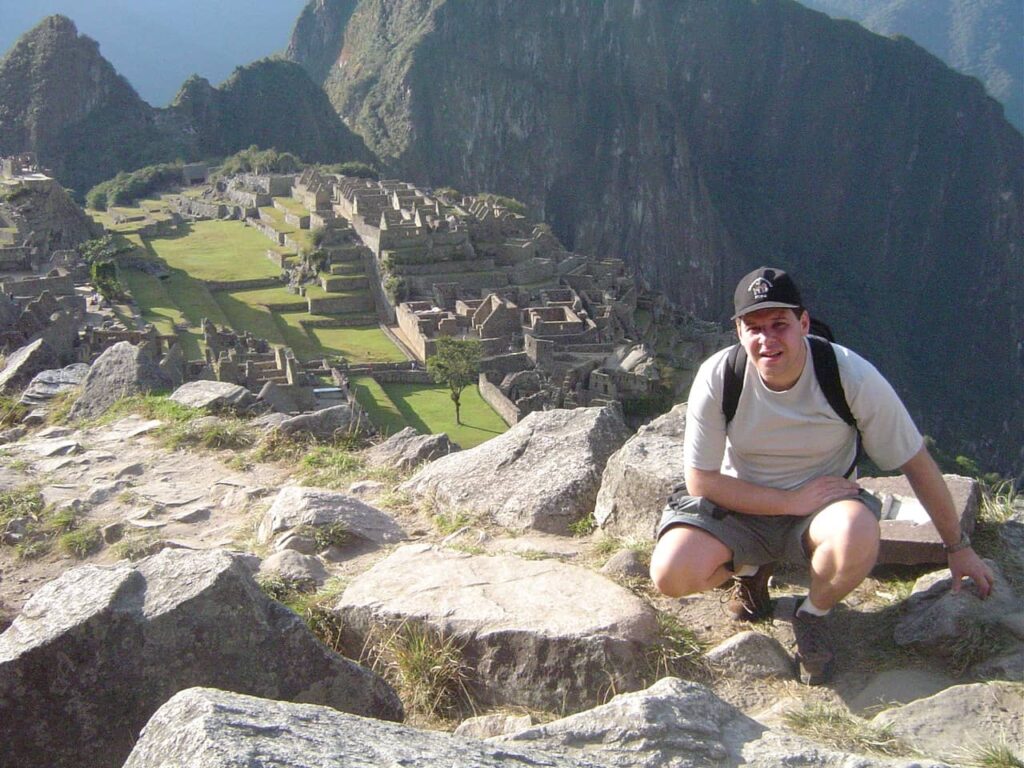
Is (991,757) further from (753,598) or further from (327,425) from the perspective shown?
(327,425)

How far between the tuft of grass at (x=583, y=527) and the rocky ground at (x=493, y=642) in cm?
1

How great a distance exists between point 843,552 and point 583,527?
5.46ft

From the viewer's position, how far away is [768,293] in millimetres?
3658

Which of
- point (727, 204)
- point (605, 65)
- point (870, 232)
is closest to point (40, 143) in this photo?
point (605, 65)

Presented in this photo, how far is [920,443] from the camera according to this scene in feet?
12.2

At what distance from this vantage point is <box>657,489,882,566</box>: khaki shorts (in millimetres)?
3869

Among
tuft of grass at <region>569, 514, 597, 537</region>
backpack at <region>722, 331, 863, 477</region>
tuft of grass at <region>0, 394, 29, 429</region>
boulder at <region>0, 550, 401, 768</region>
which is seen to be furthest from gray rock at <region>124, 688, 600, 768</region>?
tuft of grass at <region>0, 394, 29, 429</region>

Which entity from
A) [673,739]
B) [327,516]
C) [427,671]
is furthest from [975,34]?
[673,739]

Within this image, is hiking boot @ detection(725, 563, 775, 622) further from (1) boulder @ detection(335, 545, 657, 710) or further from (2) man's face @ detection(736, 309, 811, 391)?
(2) man's face @ detection(736, 309, 811, 391)

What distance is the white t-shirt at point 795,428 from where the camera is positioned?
3.71m

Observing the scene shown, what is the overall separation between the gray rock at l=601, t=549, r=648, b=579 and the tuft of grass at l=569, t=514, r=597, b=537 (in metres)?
0.61

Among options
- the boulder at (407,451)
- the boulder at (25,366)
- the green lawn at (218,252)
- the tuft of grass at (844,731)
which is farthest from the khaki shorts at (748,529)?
the green lawn at (218,252)

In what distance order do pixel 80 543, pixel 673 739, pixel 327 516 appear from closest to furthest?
pixel 673 739
pixel 327 516
pixel 80 543

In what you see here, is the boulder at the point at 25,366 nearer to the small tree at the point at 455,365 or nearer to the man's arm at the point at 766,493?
the man's arm at the point at 766,493
